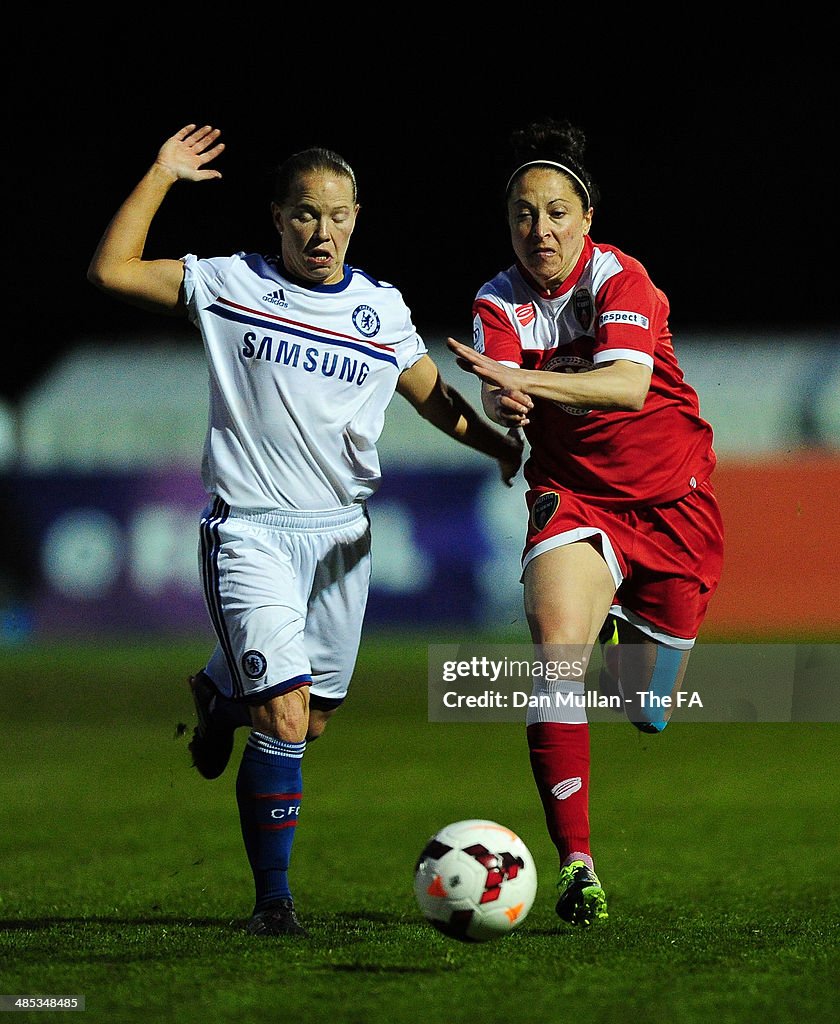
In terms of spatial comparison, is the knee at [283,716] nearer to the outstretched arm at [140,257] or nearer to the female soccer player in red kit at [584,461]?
the female soccer player in red kit at [584,461]

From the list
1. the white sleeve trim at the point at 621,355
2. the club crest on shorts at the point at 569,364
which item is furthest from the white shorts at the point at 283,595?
the white sleeve trim at the point at 621,355

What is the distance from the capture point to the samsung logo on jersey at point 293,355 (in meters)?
4.13

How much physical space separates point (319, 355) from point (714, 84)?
11687mm

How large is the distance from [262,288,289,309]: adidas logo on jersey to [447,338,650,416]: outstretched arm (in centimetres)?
52

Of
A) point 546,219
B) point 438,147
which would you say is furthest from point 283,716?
point 438,147

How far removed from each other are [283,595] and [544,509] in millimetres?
923

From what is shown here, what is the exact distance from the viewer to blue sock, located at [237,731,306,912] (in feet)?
12.8

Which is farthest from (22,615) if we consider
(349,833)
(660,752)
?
(349,833)

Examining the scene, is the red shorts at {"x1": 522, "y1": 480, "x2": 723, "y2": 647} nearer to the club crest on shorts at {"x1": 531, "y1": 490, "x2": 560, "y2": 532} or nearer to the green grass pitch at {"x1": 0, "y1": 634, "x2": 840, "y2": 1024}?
the club crest on shorts at {"x1": 531, "y1": 490, "x2": 560, "y2": 532}

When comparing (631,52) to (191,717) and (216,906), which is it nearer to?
(191,717)

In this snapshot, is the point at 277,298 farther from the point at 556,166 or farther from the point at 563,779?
the point at 563,779

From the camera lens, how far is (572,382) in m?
4.09

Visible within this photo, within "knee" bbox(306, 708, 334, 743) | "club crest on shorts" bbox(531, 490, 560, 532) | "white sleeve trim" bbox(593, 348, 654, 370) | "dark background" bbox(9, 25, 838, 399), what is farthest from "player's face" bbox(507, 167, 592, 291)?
"dark background" bbox(9, 25, 838, 399)

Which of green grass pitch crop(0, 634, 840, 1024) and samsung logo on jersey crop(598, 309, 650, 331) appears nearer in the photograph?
green grass pitch crop(0, 634, 840, 1024)
